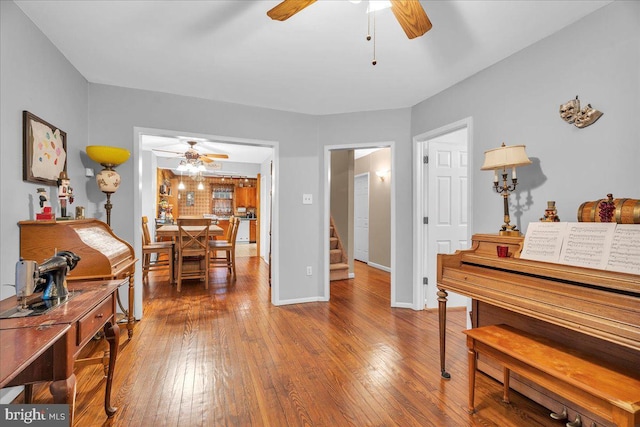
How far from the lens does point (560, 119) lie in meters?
2.13

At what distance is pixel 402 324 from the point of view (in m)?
3.15

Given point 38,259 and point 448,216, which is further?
point 448,216

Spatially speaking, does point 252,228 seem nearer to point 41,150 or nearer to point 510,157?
point 41,150

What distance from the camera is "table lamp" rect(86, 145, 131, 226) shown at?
2.75 meters

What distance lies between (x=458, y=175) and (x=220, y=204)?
8922mm

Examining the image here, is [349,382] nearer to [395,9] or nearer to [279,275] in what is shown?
[279,275]

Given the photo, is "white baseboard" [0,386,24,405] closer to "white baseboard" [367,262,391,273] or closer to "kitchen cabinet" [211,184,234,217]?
"white baseboard" [367,262,391,273]

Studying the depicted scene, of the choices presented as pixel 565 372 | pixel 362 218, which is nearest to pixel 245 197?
pixel 362 218

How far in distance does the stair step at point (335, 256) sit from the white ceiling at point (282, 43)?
2824mm

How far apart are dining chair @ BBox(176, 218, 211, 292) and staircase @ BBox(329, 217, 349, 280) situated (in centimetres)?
204

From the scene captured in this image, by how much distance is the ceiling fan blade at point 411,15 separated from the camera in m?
1.46

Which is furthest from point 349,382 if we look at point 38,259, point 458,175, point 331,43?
point 458,175

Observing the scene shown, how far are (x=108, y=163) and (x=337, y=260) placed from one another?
368 cm

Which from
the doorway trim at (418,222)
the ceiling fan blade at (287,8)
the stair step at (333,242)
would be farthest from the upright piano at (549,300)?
the stair step at (333,242)
